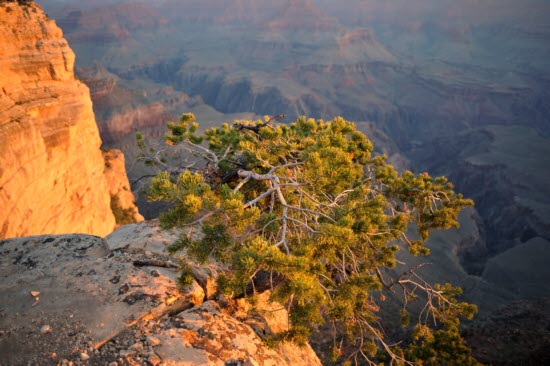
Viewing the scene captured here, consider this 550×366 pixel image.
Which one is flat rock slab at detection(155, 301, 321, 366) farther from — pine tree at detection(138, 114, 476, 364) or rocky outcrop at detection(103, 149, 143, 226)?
rocky outcrop at detection(103, 149, 143, 226)

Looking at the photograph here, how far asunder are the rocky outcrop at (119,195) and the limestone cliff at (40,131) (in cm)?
784

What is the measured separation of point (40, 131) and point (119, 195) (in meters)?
14.8

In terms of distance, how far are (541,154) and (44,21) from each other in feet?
320

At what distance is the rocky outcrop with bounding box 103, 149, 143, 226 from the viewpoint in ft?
101

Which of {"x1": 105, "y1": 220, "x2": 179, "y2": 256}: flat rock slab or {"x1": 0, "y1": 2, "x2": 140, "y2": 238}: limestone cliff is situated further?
{"x1": 0, "y1": 2, "x2": 140, "y2": 238}: limestone cliff

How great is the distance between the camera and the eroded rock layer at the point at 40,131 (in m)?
15.0

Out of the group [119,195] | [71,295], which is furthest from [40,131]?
[71,295]

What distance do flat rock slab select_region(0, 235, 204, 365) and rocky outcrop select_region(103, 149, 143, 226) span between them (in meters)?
26.0

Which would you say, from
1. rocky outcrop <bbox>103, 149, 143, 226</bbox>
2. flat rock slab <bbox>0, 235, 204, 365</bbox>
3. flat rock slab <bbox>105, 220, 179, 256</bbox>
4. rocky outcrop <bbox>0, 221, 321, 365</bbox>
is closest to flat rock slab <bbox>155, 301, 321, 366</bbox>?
rocky outcrop <bbox>0, 221, 321, 365</bbox>

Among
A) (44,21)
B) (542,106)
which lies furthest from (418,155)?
(44,21)

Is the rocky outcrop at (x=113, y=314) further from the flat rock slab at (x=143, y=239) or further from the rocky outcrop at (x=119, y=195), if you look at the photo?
the rocky outcrop at (x=119, y=195)

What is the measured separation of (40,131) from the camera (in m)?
17.6

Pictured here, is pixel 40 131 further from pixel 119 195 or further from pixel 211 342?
pixel 211 342

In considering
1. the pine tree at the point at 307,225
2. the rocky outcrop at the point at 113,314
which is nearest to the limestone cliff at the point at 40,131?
the pine tree at the point at 307,225
